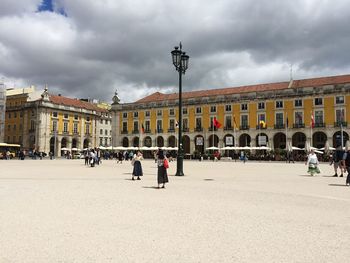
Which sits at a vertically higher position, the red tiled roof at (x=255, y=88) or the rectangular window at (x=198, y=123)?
the red tiled roof at (x=255, y=88)

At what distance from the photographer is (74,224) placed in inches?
244

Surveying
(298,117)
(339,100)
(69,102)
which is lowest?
(298,117)

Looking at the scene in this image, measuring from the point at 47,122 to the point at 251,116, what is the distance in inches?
1587

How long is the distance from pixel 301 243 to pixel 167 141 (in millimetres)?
60808

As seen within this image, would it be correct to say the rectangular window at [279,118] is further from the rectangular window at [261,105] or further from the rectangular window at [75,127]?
the rectangular window at [75,127]

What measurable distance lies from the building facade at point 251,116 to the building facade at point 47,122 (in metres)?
12.0

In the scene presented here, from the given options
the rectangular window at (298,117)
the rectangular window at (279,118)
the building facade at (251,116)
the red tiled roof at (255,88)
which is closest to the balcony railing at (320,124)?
the building facade at (251,116)

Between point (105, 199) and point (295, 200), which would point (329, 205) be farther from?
point (105, 199)

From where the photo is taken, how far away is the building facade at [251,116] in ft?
172

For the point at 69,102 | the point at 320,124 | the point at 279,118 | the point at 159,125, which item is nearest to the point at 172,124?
the point at 159,125

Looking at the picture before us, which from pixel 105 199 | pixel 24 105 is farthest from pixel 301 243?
pixel 24 105

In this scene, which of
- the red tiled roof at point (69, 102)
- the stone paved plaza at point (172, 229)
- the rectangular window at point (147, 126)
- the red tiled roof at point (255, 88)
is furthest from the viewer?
the red tiled roof at point (69, 102)

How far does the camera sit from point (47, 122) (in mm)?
72500

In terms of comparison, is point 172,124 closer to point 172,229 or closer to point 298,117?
point 298,117
